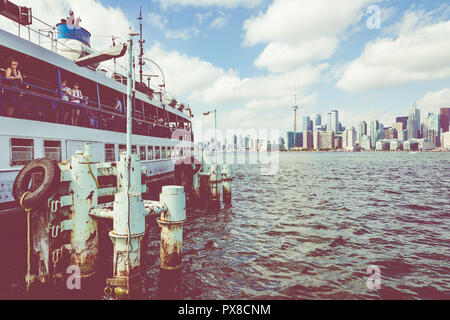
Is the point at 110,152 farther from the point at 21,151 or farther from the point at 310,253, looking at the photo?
the point at 310,253

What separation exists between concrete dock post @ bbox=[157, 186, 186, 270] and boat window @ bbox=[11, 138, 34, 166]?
275 inches

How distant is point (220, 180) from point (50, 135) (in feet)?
36.1

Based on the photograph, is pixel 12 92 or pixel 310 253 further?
pixel 310 253

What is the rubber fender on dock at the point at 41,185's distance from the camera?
19.0 ft

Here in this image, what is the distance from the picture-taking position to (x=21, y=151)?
32.6 feet

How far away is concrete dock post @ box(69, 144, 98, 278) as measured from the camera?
639 cm

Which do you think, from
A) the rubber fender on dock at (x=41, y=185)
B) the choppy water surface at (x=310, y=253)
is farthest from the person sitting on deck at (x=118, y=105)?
the rubber fender on dock at (x=41, y=185)

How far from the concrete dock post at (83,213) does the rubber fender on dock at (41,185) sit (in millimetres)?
450

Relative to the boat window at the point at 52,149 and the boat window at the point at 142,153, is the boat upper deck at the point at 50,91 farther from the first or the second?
the boat window at the point at 142,153

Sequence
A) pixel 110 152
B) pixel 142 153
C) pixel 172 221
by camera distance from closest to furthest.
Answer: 1. pixel 172 221
2. pixel 110 152
3. pixel 142 153

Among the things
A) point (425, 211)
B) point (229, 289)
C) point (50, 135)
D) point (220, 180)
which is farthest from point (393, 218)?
point (50, 135)

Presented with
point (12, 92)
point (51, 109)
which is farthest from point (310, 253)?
point (12, 92)

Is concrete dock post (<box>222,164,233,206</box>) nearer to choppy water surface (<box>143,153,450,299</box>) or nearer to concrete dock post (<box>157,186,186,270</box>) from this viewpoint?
choppy water surface (<box>143,153,450,299</box>)

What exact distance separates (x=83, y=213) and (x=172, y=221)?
232 centimetres
